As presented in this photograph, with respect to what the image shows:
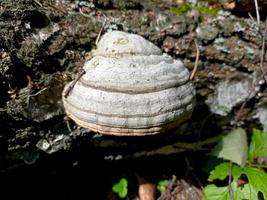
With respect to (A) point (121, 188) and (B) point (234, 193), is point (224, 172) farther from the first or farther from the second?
(A) point (121, 188)

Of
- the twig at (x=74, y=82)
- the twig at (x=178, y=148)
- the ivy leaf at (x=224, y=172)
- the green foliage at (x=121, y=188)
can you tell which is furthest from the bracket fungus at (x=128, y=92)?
the green foliage at (x=121, y=188)

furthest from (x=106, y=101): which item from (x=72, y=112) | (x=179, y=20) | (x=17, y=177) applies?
(x=17, y=177)

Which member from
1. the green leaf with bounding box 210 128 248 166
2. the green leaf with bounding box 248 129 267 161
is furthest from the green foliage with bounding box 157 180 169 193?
the green leaf with bounding box 248 129 267 161

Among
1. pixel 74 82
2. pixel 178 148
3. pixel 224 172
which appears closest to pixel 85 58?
pixel 74 82

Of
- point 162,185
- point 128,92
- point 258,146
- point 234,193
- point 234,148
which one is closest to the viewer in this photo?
point 128,92

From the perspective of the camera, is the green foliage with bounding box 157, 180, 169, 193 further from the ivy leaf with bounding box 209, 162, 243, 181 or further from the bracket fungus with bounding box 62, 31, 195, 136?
the bracket fungus with bounding box 62, 31, 195, 136

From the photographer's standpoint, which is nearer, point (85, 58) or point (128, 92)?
point (128, 92)

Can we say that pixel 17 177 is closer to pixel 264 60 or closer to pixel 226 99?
pixel 226 99

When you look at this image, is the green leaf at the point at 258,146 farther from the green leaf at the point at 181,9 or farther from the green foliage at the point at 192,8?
the green leaf at the point at 181,9
